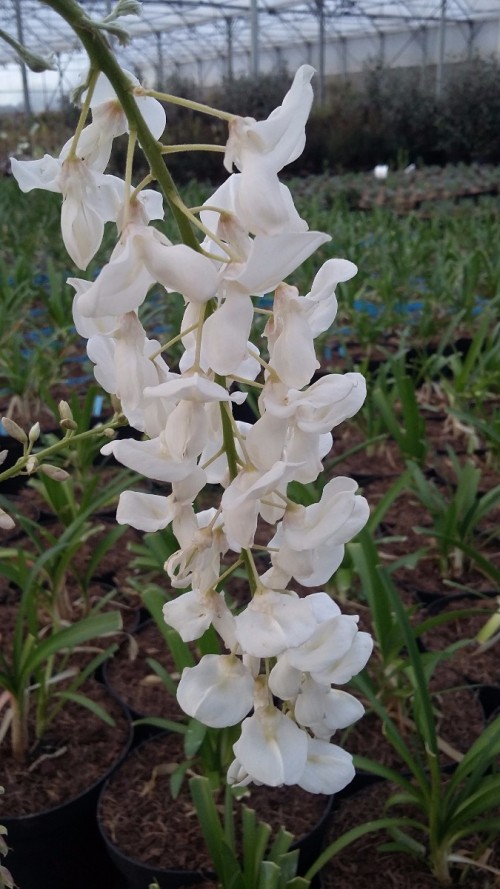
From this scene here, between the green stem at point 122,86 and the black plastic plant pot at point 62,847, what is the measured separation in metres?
1.12

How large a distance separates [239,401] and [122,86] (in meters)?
0.23

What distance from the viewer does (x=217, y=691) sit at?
24.4 inches

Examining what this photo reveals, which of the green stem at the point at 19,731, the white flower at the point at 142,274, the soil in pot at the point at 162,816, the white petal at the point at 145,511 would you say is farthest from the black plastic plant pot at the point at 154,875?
the white flower at the point at 142,274

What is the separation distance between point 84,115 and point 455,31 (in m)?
18.2

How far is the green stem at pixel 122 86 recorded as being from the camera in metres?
0.49

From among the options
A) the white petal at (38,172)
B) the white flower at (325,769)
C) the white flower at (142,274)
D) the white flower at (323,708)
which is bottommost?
the white flower at (325,769)

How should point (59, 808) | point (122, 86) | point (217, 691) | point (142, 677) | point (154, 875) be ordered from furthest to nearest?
point (142, 677) → point (59, 808) → point (154, 875) → point (217, 691) → point (122, 86)

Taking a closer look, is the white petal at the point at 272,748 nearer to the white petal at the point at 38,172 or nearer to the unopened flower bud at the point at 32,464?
the unopened flower bud at the point at 32,464

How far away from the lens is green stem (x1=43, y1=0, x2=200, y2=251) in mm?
493

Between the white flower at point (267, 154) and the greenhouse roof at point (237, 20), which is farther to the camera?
the greenhouse roof at point (237, 20)

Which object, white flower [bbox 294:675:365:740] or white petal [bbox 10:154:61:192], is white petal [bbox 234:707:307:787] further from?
white petal [bbox 10:154:61:192]

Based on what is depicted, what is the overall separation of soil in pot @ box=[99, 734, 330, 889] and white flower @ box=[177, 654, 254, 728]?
74cm

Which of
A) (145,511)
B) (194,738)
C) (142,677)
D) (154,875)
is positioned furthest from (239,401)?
(142,677)

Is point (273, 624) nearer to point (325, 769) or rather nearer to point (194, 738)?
point (325, 769)
